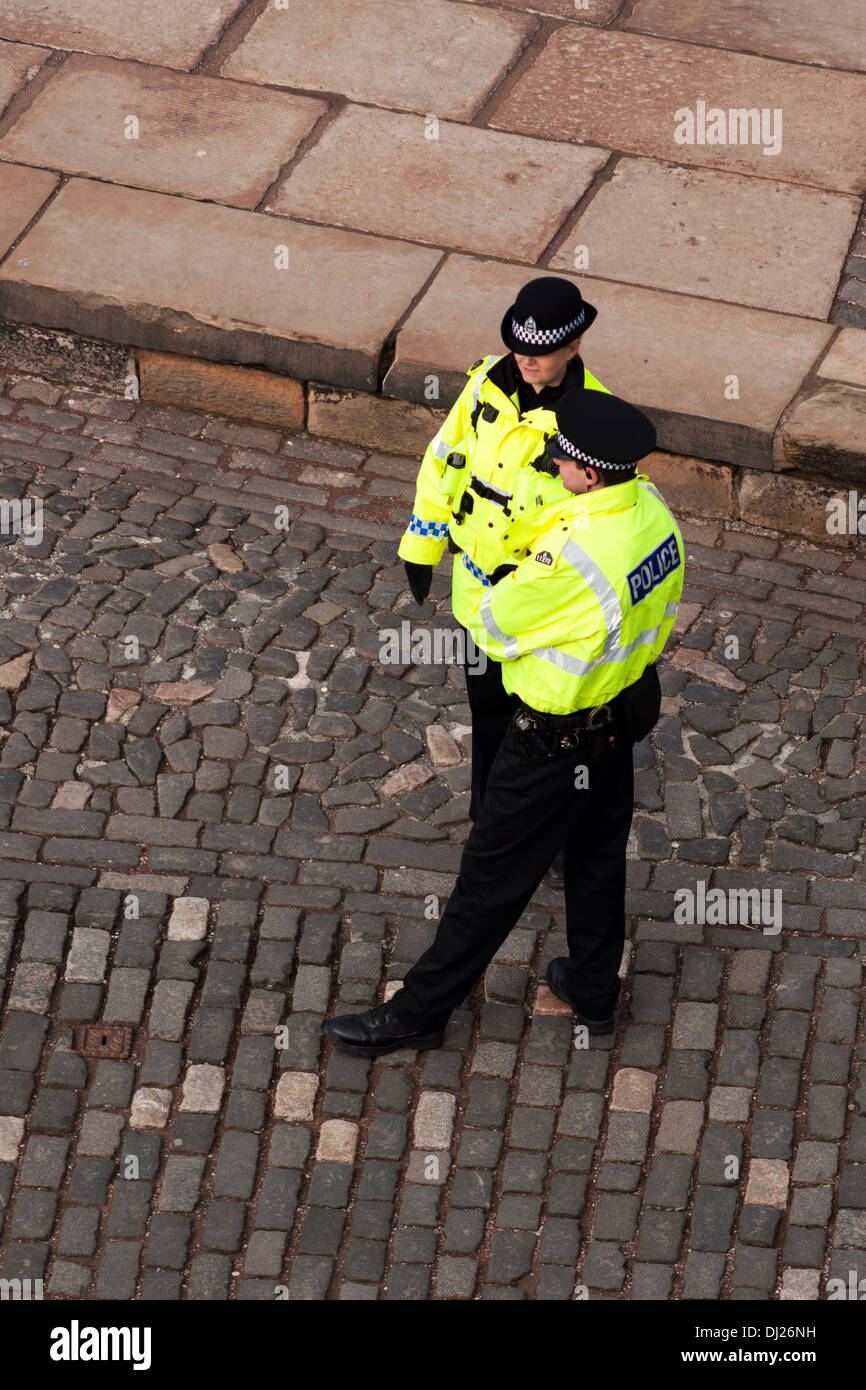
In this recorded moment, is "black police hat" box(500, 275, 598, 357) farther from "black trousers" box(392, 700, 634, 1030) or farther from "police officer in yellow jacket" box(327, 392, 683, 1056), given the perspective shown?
"black trousers" box(392, 700, 634, 1030)

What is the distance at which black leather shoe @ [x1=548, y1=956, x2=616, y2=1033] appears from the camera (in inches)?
204

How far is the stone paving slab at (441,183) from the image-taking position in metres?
8.00

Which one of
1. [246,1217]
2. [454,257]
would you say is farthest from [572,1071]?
[454,257]

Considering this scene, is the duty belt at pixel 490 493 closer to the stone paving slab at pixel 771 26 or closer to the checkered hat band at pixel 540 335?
the checkered hat band at pixel 540 335

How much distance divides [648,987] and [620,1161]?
0.64 metres

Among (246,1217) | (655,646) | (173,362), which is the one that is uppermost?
(655,646)

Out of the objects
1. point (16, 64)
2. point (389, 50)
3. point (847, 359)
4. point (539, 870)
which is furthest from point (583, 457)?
point (16, 64)

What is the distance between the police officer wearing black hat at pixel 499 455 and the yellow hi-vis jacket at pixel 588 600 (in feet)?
0.98

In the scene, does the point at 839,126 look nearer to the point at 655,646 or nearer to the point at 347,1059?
the point at 655,646

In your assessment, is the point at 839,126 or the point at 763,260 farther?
the point at 839,126

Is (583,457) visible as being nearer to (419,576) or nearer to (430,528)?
(430,528)

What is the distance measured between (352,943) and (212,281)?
3.45 m

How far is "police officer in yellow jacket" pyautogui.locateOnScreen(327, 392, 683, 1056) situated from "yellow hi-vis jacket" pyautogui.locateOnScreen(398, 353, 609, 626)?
3.4 inches

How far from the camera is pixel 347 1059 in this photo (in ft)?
16.8
